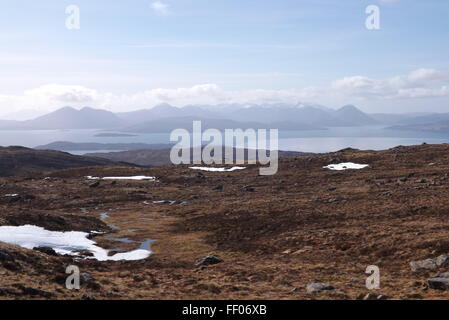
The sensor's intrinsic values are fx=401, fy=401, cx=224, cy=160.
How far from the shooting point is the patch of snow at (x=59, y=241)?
36.2 metres

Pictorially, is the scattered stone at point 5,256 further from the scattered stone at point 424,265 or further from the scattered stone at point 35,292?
the scattered stone at point 424,265

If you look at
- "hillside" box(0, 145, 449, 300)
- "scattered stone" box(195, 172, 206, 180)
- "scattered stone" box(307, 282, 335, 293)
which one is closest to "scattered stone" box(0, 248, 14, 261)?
"hillside" box(0, 145, 449, 300)

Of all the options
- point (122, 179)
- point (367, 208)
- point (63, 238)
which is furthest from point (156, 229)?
point (122, 179)

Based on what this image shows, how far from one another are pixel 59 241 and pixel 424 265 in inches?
1294

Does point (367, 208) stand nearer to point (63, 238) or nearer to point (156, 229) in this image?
point (156, 229)

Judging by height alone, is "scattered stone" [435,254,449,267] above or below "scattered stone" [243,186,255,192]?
above

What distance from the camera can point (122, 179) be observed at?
103062mm

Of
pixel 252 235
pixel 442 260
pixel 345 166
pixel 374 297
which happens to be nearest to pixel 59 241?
pixel 252 235

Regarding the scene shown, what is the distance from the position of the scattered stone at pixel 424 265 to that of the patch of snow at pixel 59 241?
863 inches

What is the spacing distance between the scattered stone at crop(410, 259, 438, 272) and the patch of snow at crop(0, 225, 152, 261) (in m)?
21.9

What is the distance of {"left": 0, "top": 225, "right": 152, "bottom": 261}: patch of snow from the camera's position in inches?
1423

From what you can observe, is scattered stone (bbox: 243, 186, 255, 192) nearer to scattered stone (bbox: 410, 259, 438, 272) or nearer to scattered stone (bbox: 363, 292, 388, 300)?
scattered stone (bbox: 410, 259, 438, 272)

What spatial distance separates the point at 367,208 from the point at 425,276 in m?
21.9

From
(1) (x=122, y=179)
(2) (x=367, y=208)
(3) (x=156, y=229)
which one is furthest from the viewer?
(1) (x=122, y=179)
